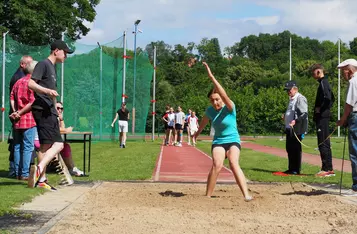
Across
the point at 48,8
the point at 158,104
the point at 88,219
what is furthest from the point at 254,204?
the point at 158,104

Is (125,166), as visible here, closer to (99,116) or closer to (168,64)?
(99,116)

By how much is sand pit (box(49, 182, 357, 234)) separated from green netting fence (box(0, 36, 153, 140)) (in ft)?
49.0

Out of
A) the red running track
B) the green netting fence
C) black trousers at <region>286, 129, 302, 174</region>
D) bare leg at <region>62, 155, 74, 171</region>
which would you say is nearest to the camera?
the red running track

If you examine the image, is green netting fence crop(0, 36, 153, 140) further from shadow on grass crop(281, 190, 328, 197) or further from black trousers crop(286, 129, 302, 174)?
shadow on grass crop(281, 190, 328, 197)

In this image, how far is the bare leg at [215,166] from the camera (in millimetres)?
7652

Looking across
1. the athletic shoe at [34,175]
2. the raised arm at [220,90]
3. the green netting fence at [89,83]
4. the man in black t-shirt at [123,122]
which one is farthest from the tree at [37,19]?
the raised arm at [220,90]

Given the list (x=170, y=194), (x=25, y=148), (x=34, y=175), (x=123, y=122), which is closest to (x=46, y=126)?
(x=34, y=175)

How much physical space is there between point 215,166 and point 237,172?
34cm

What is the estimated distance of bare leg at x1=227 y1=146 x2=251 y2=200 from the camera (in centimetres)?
747

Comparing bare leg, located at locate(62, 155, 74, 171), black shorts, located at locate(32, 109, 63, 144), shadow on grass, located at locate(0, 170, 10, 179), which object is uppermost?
black shorts, located at locate(32, 109, 63, 144)

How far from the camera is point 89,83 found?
2428cm

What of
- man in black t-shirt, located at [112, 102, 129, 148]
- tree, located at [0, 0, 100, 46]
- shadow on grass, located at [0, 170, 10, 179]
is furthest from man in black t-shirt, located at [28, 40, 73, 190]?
tree, located at [0, 0, 100, 46]

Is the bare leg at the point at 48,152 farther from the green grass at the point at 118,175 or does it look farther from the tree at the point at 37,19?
the tree at the point at 37,19

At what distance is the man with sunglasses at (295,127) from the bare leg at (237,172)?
4.23m
